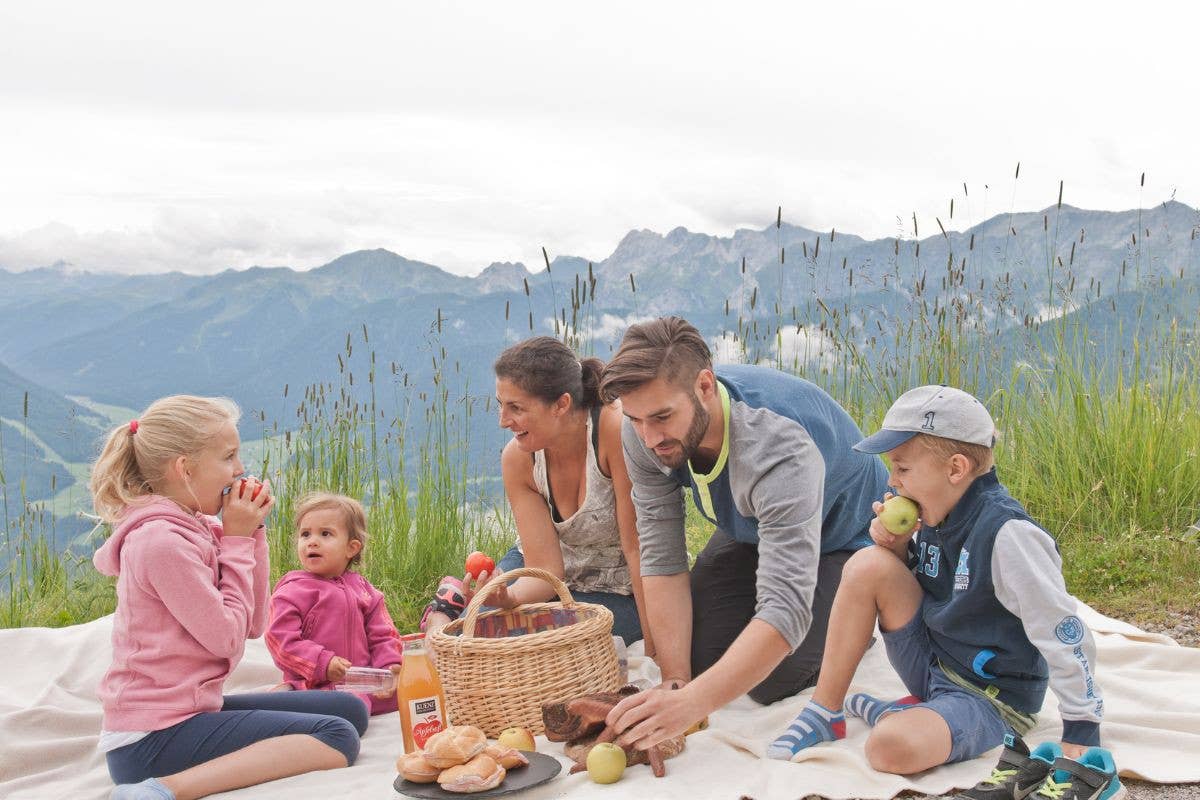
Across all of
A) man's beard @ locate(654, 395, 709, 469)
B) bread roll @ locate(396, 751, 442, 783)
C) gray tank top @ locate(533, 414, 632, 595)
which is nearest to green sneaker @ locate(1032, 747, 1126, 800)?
Result: man's beard @ locate(654, 395, 709, 469)

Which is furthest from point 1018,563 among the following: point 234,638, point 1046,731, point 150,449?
point 150,449

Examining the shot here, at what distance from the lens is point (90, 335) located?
580 feet

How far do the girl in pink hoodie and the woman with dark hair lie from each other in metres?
0.88

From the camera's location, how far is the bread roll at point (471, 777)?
249 centimetres

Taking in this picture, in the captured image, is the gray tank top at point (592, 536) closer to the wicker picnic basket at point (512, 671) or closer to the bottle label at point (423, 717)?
the wicker picnic basket at point (512, 671)

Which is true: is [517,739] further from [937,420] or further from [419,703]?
[937,420]

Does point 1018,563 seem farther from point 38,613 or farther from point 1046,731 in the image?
point 38,613

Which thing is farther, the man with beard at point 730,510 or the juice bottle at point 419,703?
the juice bottle at point 419,703

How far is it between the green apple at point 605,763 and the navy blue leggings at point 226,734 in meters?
0.78

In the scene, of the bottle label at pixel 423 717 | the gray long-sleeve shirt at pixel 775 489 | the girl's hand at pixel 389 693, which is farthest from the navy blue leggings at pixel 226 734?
the gray long-sleeve shirt at pixel 775 489

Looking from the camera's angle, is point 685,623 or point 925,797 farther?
point 685,623

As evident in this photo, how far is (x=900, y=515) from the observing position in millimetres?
2615

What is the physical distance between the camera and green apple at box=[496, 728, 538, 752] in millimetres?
2816

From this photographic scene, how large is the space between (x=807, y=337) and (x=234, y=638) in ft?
12.5
